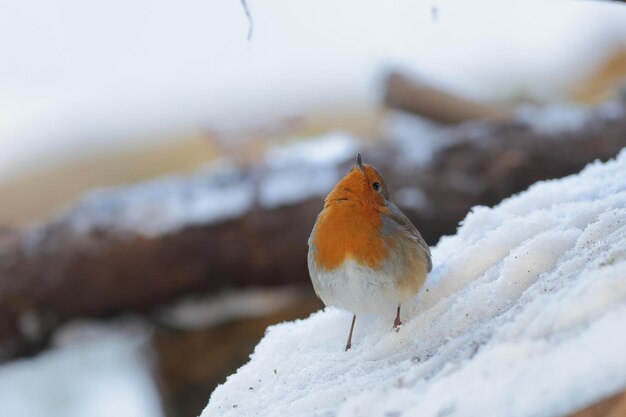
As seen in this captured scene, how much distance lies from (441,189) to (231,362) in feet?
4.95

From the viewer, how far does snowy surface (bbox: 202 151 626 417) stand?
973 millimetres

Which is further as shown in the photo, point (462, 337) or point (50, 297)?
point (50, 297)

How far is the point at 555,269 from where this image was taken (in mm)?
1361

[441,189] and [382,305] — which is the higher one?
[441,189]

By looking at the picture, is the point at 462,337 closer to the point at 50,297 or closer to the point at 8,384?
the point at 50,297

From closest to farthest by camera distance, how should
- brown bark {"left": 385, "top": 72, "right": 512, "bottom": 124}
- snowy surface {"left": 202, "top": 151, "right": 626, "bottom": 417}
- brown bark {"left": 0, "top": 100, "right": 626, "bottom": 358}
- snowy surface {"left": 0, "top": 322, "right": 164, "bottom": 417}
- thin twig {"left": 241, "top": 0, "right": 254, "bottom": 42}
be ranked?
snowy surface {"left": 202, "top": 151, "right": 626, "bottom": 417} → thin twig {"left": 241, "top": 0, "right": 254, "bottom": 42} → brown bark {"left": 0, "top": 100, "right": 626, "bottom": 358} → brown bark {"left": 385, "top": 72, "right": 512, "bottom": 124} → snowy surface {"left": 0, "top": 322, "right": 164, "bottom": 417}

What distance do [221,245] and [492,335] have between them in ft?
7.92

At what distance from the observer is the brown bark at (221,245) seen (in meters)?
3.46

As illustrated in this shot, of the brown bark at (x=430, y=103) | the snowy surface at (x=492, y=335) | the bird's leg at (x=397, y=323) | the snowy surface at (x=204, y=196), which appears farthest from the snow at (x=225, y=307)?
the bird's leg at (x=397, y=323)

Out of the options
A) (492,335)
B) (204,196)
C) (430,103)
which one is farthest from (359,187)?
(430,103)

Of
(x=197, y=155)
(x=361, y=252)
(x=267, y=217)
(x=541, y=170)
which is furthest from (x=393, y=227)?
(x=197, y=155)

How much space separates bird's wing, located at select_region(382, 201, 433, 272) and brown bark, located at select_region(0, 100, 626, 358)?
162 cm

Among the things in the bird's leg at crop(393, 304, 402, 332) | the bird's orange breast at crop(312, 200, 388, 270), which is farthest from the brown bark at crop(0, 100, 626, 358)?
the bird's leg at crop(393, 304, 402, 332)

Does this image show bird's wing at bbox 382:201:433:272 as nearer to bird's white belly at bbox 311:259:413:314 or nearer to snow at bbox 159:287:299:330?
bird's white belly at bbox 311:259:413:314
